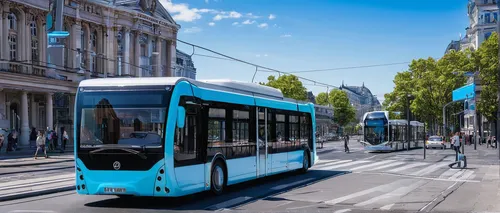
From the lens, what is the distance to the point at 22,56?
50312mm

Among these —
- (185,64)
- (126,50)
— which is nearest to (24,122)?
(126,50)

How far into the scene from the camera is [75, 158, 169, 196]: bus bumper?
12156mm

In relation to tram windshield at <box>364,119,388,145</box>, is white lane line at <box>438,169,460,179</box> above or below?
below

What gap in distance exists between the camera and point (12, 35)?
50.2 meters

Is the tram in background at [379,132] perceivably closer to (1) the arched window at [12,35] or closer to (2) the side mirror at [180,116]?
(1) the arched window at [12,35]

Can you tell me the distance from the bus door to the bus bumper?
18.1 ft

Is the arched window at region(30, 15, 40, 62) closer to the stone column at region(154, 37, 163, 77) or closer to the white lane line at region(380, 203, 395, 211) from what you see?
the stone column at region(154, 37, 163, 77)

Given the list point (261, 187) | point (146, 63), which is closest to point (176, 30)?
point (146, 63)

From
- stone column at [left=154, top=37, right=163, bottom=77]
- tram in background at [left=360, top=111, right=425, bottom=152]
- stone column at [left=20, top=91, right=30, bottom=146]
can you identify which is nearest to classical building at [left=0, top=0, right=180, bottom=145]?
stone column at [left=20, top=91, right=30, bottom=146]

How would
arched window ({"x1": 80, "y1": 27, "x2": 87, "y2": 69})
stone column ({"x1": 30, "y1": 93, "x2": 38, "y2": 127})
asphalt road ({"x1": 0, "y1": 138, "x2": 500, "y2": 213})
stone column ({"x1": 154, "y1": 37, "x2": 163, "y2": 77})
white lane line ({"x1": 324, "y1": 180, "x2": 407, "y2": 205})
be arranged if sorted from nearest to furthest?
asphalt road ({"x1": 0, "y1": 138, "x2": 500, "y2": 213})
white lane line ({"x1": 324, "y1": 180, "x2": 407, "y2": 205})
stone column ({"x1": 30, "y1": 93, "x2": 38, "y2": 127})
arched window ({"x1": 80, "y1": 27, "x2": 87, "y2": 69})
stone column ({"x1": 154, "y1": 37, "x2": 163, "y2": 77})

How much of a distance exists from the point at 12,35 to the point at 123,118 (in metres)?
42.0

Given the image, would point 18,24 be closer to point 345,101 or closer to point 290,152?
point 290,152

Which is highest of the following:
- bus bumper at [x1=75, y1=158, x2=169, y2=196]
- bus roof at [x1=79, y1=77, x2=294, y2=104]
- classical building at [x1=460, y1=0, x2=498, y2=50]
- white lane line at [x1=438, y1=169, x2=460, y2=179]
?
classical building at [x1=460, y1=0, x2=498, y2=50]

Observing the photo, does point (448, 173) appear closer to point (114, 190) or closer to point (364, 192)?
point (364, 192)
